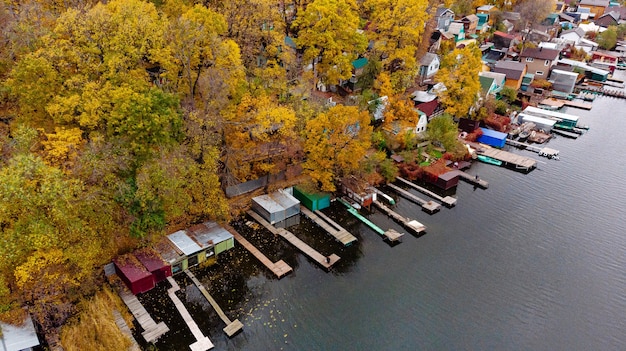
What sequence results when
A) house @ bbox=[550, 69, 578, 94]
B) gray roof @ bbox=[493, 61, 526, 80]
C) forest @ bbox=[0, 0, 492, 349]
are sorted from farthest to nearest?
house @ bbox=[550, 69, 578, 94] < gray roof @ bbox=[493, 61, 526, 80] < forest @ bbox=[0, 0, 492, 349]

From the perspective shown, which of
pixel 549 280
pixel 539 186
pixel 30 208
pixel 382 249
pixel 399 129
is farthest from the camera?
pixel 399 129

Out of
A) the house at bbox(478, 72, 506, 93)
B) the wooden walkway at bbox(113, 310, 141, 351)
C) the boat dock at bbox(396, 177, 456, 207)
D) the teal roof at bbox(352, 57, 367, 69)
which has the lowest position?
the boat dock at bbox(396, 177, 456, 207)

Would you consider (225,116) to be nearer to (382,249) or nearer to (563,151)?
(382,249)

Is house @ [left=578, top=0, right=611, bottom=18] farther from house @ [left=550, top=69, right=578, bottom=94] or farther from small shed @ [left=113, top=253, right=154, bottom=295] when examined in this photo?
small shed @ [left=113, top=253, right=154, bottom=295]

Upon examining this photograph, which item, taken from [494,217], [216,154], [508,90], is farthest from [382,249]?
[508,90]

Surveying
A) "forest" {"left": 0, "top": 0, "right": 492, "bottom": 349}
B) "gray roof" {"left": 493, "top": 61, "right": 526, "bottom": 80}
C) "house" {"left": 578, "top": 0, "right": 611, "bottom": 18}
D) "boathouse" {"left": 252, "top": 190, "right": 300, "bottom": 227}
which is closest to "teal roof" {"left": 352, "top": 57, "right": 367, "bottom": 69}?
"forest" {"left": 0, "top": 0, "right": 492, "bottom": 349}

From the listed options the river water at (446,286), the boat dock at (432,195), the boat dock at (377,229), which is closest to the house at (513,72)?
the river water at (446,286)

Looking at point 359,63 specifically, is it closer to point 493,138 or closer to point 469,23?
point 493,138
